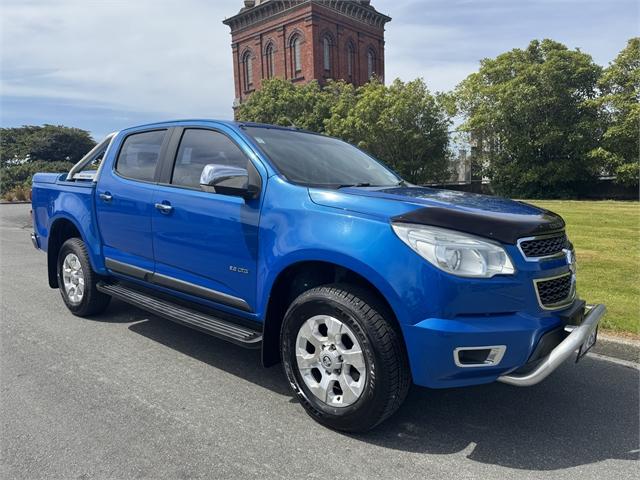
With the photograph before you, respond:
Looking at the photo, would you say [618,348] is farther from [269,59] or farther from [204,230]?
[269,59]

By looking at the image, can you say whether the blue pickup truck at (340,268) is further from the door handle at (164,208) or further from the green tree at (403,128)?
the green tree at (403,128)

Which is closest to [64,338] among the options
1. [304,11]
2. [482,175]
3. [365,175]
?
[365,175]

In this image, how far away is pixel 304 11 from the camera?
44812 mm

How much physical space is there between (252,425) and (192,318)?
41.8 inches

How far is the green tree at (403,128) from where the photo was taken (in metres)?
30.8

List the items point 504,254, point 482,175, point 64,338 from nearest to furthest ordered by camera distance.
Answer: point 504,254, point 64,338, point 482,175

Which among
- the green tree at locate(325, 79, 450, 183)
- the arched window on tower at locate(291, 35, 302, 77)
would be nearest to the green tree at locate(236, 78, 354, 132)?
the green tree at locate(325, 79, 450, 183)

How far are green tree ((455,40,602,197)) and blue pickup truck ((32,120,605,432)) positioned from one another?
2610 centimetres

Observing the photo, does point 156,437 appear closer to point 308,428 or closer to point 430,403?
point 308,428

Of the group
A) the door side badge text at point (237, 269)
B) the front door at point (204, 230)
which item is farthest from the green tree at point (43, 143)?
the door side badge text at point (237, 269)

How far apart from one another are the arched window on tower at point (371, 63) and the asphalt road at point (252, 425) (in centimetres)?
5132

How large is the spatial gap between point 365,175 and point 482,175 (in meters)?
29.5

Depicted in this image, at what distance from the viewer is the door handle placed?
13.1 feet

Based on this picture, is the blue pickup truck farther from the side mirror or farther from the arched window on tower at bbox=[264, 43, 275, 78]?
the arched window on tower at bbox=[264, 43, 275, 78]
